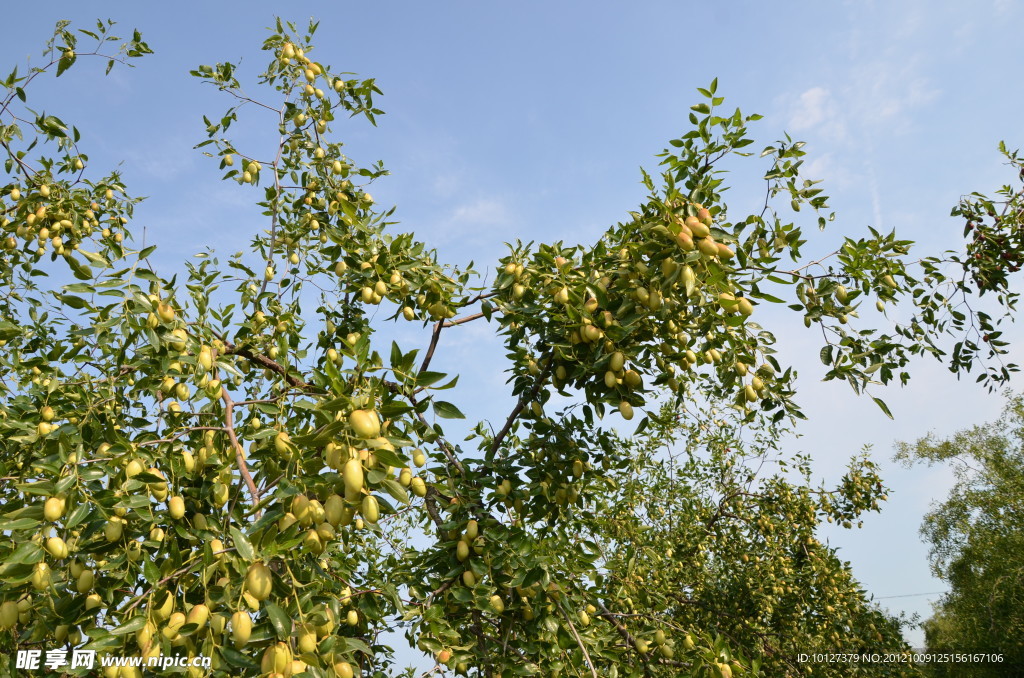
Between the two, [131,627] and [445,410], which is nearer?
[131,627]

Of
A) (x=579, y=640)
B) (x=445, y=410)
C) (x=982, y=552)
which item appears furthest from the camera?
(x=982, y=552)

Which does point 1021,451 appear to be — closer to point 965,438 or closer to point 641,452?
point 965,438

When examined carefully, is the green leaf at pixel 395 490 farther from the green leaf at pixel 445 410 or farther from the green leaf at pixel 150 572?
the green leaf at pixel 150 572

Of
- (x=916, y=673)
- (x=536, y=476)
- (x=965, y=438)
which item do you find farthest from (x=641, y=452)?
(x=965, y=438)

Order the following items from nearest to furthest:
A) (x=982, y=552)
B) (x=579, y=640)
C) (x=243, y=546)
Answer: (x=243, y=546) → (x=579, y=640) → (x=982, y=552)

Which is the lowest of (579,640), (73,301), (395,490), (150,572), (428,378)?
(579,640)

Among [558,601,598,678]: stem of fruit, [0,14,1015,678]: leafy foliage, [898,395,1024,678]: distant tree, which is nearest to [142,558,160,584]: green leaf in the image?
[0,14,1015,678]: leafy foliage

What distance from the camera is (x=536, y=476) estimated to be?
2639 mm

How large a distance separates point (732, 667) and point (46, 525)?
2.23m

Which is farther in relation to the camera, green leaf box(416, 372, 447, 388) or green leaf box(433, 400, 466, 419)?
green leaf box(433, 400, 466, 419)

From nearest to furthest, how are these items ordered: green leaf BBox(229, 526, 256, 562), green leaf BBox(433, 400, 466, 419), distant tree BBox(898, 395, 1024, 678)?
green leaf BBox(229, 526, 256, 562) < green leaf BBox(433, 400, 466, 419) < distant tree BBox(898, 395, 1024, 678)

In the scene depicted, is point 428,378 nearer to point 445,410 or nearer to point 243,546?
point 445,410

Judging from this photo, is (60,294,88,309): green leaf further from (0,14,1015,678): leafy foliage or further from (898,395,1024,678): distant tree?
(898,395,1024,678): distant tree

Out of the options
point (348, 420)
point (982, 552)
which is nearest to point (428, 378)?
point (348, 420)
